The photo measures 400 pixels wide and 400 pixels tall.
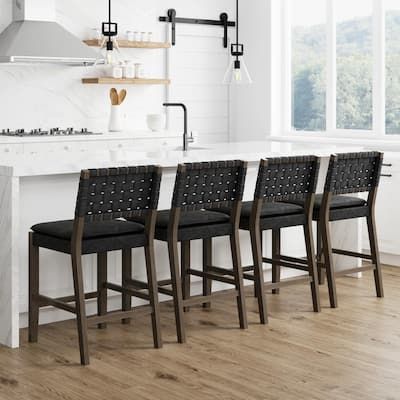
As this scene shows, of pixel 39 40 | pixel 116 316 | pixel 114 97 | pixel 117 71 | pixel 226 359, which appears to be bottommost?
pixel 226 359

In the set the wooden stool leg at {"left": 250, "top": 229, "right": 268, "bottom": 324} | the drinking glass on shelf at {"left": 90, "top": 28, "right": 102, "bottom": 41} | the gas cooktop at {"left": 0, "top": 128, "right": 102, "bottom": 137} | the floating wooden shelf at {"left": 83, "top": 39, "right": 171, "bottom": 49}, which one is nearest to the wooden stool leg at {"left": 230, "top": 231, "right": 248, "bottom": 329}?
the wooden stool leg at {"left": 250, "top": 229, "right": 268, "bottom": 324}

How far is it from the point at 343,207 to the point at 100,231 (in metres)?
1.81

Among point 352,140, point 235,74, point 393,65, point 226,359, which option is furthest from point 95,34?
point 226,359

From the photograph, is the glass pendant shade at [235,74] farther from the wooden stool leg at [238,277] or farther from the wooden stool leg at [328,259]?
the wooden stool leg at [238,277]

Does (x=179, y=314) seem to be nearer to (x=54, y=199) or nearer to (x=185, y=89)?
(x=54, y=199)

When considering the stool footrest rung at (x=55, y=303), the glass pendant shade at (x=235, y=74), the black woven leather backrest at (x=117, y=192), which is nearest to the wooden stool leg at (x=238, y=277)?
the black woven leather backrest at (x=117, y=192)

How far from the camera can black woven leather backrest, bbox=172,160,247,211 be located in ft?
15.0

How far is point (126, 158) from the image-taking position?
496 cm

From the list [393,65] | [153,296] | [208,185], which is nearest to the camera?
[153,296]

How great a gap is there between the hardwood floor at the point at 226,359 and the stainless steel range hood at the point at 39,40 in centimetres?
269

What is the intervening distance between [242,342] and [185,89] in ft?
13.7

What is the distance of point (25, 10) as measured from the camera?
7176mm

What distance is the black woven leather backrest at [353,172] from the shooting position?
532 cm

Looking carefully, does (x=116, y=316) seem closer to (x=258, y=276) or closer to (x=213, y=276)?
(x=213, y=276)
